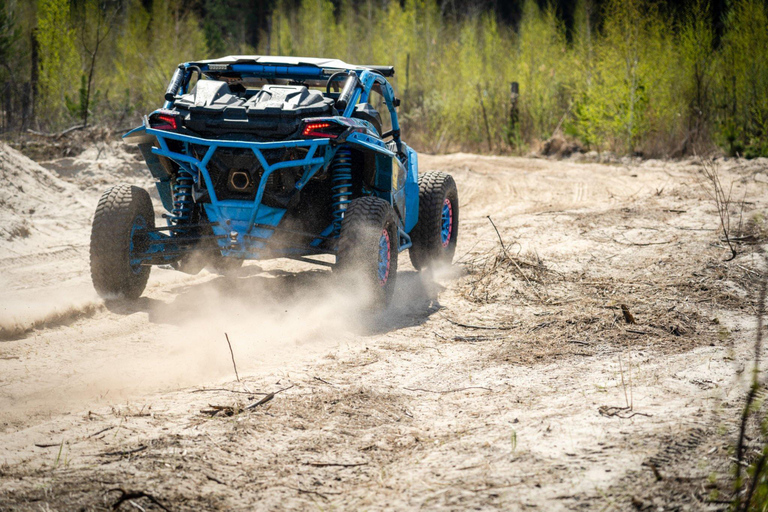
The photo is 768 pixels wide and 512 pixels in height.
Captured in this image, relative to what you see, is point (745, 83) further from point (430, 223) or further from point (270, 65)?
point (270, 65)

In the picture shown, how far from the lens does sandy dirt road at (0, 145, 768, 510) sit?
283 cm

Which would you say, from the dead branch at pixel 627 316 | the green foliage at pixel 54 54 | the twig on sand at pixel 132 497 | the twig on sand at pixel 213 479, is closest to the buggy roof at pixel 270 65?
the dead branch at pixel 627 316

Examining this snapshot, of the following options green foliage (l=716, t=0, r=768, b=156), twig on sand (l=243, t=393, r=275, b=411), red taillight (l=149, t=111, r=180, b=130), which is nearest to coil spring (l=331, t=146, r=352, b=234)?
red taillight (l=149, t=111, r=180, b=130)

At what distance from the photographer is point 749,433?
308 centimetres

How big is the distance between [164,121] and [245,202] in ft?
3.04

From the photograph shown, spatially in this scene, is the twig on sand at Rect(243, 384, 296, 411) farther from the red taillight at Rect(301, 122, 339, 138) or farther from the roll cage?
the roll cage

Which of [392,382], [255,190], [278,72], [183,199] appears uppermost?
[278,72]

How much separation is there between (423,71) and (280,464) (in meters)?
27.5

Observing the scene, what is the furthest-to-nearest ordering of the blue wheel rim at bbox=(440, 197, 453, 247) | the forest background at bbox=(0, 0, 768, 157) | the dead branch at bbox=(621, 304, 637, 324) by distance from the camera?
the forest background at bbox=(0, 0, 768, 157) → the blue wheel rim at bbox=(440, 197, 453, 247) → the dead branch at bbox=(621, 304, 637, 324)

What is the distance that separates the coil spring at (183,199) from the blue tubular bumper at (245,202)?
Answer: 0.23 m

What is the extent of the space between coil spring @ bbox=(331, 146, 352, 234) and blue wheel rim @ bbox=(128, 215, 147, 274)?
1.58m

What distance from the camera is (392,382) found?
430cm

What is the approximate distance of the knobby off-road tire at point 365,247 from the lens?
17.7 feet

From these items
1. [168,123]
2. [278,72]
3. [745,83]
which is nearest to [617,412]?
[168,123]
